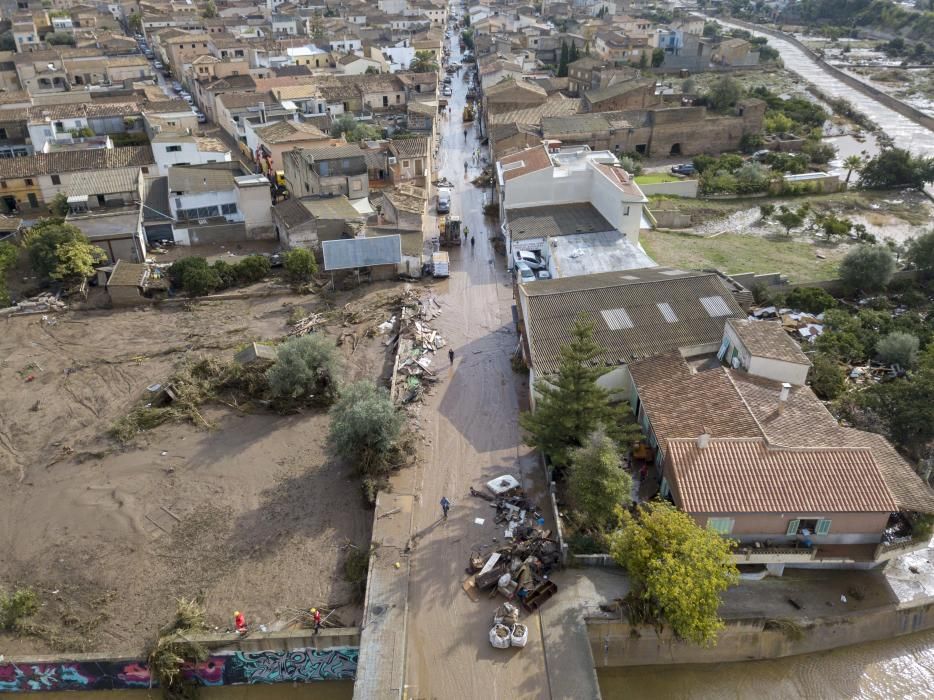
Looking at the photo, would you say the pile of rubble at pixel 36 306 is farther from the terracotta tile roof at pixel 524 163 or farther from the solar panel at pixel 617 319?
the solar panel at pixel 617 319

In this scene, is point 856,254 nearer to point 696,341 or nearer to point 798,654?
point 696,341

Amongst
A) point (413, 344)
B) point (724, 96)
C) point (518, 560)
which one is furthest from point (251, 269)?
point (724, 96)

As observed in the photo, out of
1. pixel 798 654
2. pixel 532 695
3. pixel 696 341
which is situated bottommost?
pixel 798 654

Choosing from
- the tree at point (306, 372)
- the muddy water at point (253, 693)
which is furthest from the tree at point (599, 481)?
the tree at point (306, 372)

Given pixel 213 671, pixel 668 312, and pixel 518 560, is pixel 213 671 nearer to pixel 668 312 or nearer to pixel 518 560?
pixel 518 560

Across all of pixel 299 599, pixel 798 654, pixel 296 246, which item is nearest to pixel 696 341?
pixel 798 654
